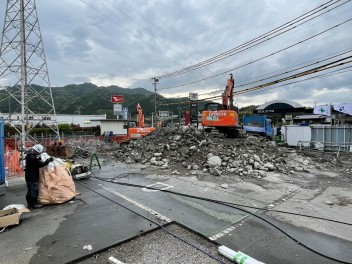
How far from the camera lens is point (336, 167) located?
11.8m

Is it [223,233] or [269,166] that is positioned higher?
[269,166]

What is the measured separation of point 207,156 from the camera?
10680 mm

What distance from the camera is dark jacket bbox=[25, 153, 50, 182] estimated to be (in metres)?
5.68

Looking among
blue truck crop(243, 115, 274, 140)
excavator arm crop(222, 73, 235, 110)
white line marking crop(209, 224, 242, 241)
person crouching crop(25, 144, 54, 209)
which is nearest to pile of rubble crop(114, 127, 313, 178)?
excavator arm crop(222, 73, 235, 110)

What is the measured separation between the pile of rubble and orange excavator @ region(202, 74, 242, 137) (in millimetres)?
1200

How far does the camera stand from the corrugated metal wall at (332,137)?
638 inches

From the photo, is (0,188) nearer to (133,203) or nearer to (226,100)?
(133,203)

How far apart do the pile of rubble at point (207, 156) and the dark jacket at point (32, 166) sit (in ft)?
17.1

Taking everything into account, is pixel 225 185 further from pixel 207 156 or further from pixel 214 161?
pixel 207 156

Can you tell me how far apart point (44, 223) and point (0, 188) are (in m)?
2.63

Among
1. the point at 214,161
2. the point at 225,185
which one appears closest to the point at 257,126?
the point at 214,161

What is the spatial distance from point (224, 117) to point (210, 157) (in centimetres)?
480

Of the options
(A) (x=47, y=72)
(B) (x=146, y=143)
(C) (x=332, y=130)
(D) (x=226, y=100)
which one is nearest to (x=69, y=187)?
(B) (x=146, y=143)

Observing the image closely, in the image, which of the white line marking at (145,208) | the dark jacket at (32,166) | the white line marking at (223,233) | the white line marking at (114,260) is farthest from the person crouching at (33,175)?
the white line marking at (223,233)
